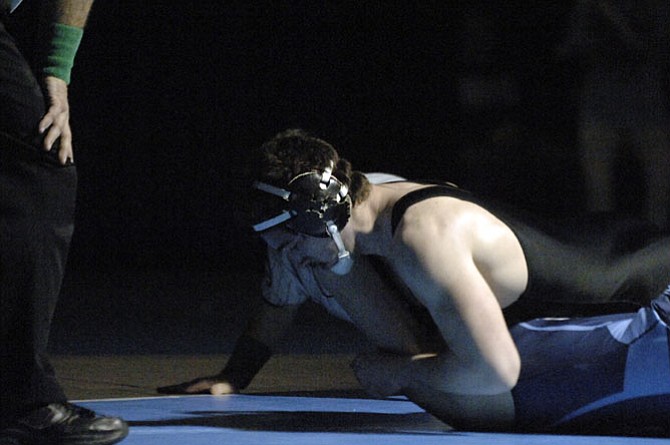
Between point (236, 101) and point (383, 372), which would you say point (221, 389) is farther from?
point (236, 101)

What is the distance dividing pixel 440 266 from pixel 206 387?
4.37 ft

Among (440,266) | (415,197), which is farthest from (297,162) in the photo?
(440,266)

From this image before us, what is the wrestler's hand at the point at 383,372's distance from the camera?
379cm

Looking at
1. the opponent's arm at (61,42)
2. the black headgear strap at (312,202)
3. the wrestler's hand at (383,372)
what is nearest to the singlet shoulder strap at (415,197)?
the black headgear strap at (312,202)

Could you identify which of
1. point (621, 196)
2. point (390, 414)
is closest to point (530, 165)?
point (621, 196)

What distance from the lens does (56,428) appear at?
3.25 metres

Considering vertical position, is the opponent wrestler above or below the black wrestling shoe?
above

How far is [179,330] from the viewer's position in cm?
692

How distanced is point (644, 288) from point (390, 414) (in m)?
0.75

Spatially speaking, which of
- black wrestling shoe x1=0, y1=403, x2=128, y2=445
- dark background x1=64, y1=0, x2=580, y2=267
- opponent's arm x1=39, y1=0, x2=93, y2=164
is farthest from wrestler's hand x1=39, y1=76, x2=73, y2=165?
dark background x1=64, y1=0, x2=580, y2=267

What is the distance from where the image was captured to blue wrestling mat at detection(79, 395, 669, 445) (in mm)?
3578

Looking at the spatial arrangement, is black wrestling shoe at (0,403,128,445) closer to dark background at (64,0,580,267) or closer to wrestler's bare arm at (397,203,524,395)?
wrestler's bare arm at (397,203,524,395)

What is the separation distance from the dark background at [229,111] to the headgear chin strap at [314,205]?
6.28 m

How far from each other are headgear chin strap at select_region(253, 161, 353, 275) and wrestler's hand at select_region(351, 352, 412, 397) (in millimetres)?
297
